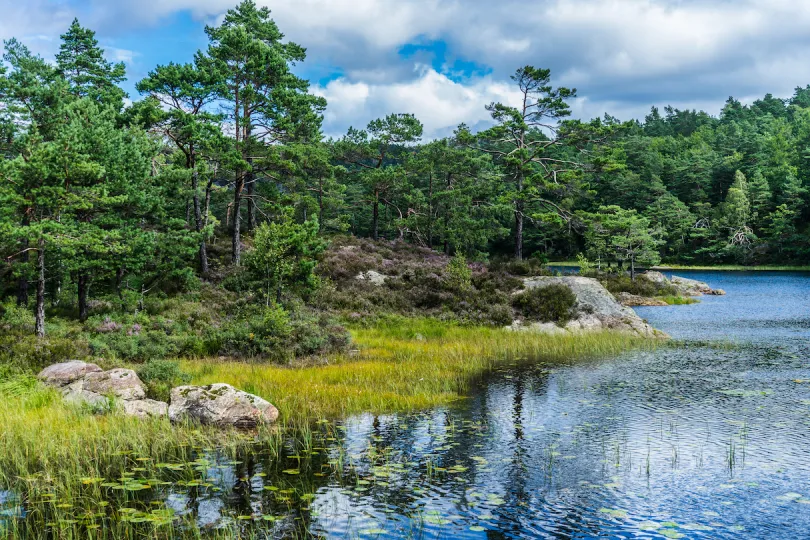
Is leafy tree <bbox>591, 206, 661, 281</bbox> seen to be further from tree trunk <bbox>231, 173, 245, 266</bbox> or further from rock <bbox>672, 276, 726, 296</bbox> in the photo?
tree trunk <bbox>231, 173, 245, 266</bbox>

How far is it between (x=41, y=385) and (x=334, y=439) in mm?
8358

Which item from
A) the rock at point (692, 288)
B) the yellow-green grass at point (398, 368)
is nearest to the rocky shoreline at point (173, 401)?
the yellow-green grass at point (398, 368)

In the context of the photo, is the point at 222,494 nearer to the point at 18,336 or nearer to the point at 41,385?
the point at 41,385

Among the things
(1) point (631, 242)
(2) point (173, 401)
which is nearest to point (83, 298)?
(2) point (173, 401)

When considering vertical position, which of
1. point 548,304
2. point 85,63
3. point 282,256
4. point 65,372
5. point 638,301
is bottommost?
point 638,301

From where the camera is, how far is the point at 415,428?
13.7 metres

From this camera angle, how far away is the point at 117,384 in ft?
49.5

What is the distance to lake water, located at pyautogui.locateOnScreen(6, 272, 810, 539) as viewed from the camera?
28.5 feet

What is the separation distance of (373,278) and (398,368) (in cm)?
1811

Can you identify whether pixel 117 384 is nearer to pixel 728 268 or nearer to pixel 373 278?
pixel 373 278

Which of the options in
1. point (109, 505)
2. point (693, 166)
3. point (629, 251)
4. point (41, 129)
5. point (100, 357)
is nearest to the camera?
point (109, 505)

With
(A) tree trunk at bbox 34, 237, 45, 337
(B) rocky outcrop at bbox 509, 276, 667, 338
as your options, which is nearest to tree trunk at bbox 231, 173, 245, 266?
(A) tree trunk at bbox 34, 237, 45, 337

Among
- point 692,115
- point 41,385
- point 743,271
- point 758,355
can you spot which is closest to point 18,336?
point 41,385

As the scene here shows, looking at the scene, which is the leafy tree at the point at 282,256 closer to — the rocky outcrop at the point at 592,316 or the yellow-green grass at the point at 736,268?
the rocky outcrop at the point at 592,316
